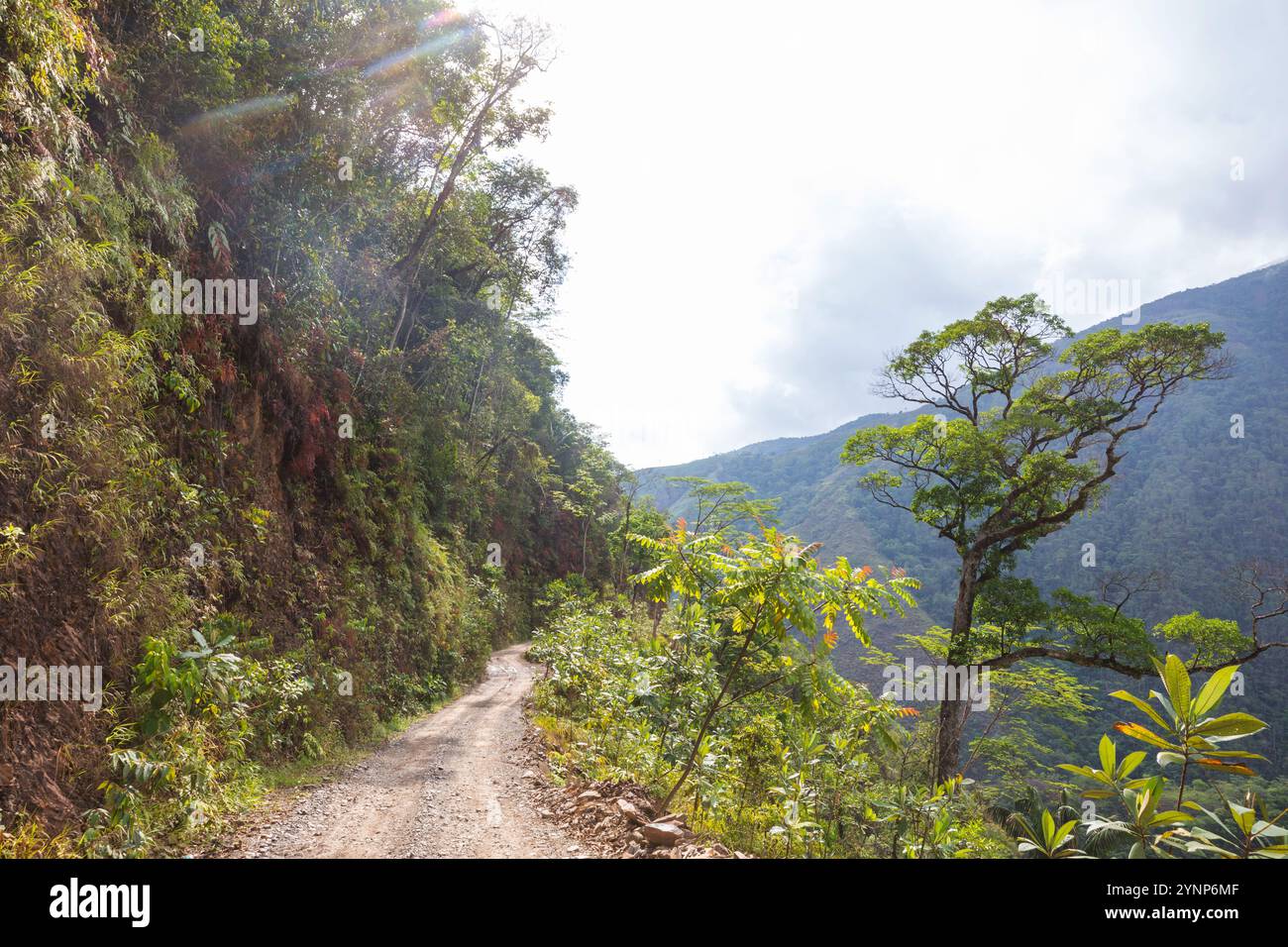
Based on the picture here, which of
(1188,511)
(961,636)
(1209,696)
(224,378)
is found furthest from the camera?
(1188,511)

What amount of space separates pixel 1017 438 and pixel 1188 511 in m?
75.8

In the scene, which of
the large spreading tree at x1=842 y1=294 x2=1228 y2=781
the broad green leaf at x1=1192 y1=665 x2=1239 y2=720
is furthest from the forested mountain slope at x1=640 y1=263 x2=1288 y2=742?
the broad green leaf at x1=1192 y1=665 x2=1239 y2=720

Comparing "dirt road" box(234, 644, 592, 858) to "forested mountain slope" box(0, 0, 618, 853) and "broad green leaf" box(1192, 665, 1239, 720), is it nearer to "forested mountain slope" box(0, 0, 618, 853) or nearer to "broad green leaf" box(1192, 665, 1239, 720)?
"forested mountain slope" box(0, 0, 618, 853)

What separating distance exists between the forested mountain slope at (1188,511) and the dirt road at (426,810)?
1355 inches

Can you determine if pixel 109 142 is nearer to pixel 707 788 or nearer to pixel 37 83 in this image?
pixel 37 83

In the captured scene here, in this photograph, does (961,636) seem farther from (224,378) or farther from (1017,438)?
(224,378)

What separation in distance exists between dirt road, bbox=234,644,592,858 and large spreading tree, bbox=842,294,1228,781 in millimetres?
11135

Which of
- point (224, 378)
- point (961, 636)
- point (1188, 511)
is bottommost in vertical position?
point (961, 636)

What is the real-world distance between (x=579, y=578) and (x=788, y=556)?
106 feet

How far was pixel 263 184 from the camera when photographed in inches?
429

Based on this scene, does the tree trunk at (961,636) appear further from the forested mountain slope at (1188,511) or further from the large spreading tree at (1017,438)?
the forested mountain slope at (1188,511)

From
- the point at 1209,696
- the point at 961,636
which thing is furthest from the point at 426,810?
the point at 961,636

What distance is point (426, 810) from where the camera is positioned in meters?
6.45

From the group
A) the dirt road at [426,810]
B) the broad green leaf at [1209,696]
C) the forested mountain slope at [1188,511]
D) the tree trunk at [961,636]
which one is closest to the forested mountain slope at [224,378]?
the dirt road at [426,810]
